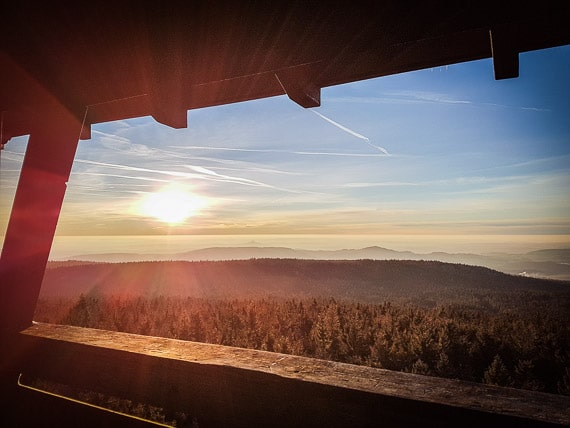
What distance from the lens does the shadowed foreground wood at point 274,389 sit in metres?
1.37

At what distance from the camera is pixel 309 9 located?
1.43m

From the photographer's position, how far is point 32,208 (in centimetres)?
259

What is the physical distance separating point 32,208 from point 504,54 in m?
2.97

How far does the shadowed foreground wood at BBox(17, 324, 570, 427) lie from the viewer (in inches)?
53.8

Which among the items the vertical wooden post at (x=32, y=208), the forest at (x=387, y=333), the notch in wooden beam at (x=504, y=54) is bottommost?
the forest at (x=387, y=333)

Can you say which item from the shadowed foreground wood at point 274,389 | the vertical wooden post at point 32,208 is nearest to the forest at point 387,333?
the shadowed foreground wood at point 274,389

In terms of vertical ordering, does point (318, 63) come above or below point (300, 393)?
above

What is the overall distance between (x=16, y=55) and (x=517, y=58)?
8.03 feet

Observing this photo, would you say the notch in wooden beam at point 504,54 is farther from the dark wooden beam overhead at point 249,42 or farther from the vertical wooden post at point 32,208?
the vertical wooden post at point 32,208

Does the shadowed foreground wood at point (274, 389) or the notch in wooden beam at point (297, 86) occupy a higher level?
the notch in wooden beam at point (297, 86)

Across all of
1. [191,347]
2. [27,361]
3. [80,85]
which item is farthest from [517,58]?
[27,361]

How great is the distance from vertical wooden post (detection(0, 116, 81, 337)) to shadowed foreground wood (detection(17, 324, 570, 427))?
555 mm

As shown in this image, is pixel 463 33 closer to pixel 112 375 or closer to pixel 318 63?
pixel 318 63

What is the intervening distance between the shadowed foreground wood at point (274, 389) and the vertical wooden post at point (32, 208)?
0.56m
